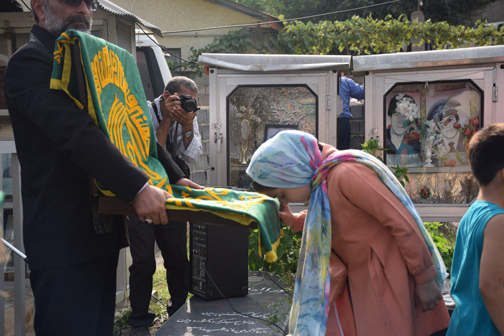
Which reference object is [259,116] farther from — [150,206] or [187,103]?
[150,206]

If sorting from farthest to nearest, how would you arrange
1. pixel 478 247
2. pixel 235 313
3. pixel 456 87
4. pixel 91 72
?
pixel 456 87 < pixel 235 313 < pixel 478 247 < pixel 91 72

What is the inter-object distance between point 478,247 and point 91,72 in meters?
1.66

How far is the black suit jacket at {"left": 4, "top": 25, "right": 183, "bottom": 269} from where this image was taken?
195 cm

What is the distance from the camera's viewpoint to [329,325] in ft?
7.52

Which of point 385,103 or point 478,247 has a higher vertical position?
point 385,103

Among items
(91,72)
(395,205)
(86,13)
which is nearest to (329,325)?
(395,205)

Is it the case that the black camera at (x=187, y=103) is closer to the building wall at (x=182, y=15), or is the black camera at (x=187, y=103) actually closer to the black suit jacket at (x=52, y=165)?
the black suit jacket at (x=52, y=165)

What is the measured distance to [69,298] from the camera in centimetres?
211

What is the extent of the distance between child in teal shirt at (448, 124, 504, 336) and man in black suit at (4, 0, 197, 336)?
1.24m

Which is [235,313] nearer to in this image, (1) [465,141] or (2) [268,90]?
(2) [268,90]

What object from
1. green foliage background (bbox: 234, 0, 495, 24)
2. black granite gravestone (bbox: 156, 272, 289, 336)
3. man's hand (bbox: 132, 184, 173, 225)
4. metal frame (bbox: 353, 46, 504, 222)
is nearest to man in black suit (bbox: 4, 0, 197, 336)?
man's hand (bbox: 132, 184, 173, 225)

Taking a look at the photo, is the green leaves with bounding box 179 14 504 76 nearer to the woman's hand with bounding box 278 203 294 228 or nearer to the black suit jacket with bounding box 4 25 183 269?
the woman's hand with bounding box 278 203 294 228

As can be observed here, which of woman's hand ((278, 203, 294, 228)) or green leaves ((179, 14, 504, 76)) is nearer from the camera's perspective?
woman's hand ((278, 203, 294, 228))

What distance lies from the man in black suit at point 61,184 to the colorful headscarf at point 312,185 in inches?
19.5
